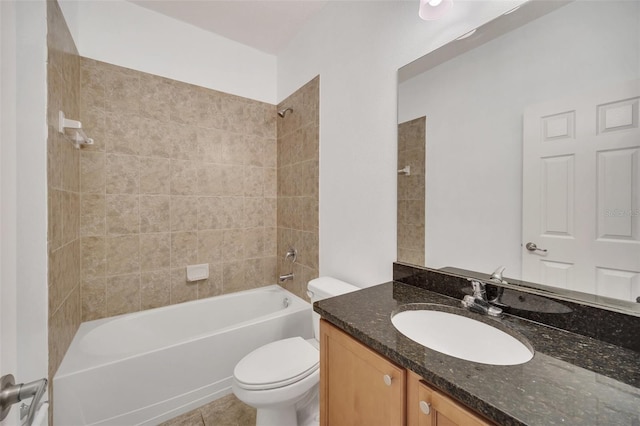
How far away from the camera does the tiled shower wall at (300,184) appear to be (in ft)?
6.76

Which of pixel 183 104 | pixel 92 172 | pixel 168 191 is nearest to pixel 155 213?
pixel 168 191

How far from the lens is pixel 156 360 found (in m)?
1.47

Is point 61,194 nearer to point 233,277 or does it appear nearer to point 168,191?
point 168,191

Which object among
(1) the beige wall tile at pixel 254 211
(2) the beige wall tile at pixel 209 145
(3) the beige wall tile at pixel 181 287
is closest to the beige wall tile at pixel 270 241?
(1) the beige wall tile at pixel 254 211

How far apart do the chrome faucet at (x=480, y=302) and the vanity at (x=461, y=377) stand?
3cm

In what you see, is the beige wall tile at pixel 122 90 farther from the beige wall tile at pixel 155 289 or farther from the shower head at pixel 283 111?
the beige wall tile at pixel 155 289

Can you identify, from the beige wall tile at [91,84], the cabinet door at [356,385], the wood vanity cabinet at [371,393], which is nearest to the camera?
the wood vanity cabinet at [371,393]

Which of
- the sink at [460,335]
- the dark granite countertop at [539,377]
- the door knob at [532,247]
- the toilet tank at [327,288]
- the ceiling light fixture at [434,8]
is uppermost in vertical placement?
the ceiling light fixture at [434,8]

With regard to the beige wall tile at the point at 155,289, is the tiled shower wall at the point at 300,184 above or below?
above

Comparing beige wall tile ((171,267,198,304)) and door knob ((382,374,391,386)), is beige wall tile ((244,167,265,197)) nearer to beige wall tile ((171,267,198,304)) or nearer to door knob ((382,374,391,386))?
beige wall tile ((171,267,198,304))

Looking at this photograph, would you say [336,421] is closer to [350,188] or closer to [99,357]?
[350,188]

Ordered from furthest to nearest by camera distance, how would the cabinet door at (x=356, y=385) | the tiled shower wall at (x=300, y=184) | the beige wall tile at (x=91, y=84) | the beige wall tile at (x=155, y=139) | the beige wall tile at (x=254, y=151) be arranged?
the beige wall tile at (x=254, y=151) → the tiled shower wall at (x=300, y=184) → the beige wall tile at (x=155, y=139) → the beige wall tile at (x=91, y=84) → the cabinet door at (x=356, y=385)

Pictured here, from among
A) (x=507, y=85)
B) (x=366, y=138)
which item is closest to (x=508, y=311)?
(x=507, y=85)

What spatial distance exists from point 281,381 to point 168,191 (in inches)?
64.3
